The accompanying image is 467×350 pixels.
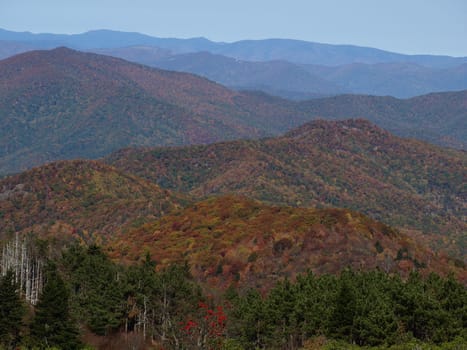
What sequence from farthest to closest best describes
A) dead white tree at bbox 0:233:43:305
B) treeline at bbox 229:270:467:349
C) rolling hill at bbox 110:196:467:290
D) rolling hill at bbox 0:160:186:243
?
rolling hill at bbox 0:160:186:243
rolling hill at bbox 110:196:467:290
dead white tree at bbox 0:233:43:305
treeline at bbox 229:270:467:349

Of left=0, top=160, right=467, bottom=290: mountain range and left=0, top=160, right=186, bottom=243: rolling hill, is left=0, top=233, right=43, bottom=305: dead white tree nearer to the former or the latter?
left=0, top=160, right=467, bottom=290: mountain range

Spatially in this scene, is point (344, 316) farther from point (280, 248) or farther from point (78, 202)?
point (78, 202)

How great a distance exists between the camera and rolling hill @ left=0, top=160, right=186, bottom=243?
156 meters

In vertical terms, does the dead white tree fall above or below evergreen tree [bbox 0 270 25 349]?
below

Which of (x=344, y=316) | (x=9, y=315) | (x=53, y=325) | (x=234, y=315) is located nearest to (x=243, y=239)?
(x=234, y=315)

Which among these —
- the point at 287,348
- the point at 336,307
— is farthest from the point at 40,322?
the point at 336,307

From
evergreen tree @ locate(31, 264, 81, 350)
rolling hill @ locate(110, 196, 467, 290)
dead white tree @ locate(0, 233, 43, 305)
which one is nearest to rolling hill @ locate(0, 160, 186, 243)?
rolling hill @ locate(110, 196, 467, 290)

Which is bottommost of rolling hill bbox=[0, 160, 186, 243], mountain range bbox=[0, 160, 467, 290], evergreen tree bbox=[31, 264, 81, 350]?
rolling hill bbox=[0, 160, 186, 243]

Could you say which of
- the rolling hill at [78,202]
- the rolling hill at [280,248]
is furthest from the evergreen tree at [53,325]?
the rolling hill at [78,202]

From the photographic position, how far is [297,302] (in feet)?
176

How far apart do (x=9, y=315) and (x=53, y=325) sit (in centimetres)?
408

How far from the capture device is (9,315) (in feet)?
166

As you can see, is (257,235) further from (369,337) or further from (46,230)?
(46,230)

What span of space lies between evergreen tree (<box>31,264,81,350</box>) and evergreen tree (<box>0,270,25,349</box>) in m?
1.51
